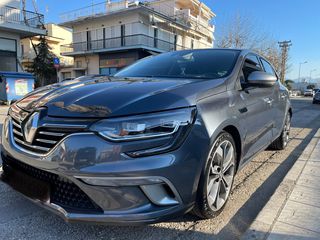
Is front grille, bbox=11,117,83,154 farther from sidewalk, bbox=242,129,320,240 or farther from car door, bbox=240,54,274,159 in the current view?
car door, bbox=240,54,274,159

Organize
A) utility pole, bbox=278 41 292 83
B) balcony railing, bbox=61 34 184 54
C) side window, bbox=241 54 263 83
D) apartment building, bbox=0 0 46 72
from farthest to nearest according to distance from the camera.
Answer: utility pole, bbox=278 41 292 83, balcony railing, bbox=61 34 184 54, apartment building, bbox=0 0 46 72, side window, bbox=241 54 263 83

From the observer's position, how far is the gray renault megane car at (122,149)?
6.34ft

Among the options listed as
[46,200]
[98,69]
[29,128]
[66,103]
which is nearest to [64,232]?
[46,200]

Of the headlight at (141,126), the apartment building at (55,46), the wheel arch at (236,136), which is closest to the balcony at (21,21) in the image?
the apartment building at (55,46)

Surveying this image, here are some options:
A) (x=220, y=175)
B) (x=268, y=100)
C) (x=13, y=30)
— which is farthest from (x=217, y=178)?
(x=13, y=30)

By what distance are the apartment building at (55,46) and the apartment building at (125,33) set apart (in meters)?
1.66

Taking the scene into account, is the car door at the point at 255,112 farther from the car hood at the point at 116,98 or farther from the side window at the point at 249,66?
the car hood at the point at 116,98

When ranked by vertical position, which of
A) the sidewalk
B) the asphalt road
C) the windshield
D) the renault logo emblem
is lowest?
the asphalt road

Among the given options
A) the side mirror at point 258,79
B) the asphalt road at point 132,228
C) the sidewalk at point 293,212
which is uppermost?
the side mirror at point 258,79

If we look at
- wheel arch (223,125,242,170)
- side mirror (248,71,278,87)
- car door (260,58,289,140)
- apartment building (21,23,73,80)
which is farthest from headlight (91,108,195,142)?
apartment building (21,23,73,80)

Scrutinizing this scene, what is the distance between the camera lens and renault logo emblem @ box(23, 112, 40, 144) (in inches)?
84.5

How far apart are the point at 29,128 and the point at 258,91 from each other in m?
2.50

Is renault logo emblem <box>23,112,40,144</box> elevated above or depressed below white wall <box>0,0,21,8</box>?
below

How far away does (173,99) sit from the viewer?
2152 mm
